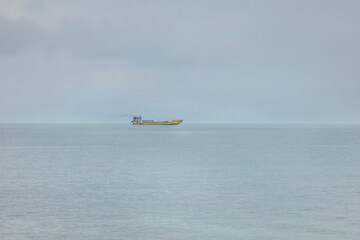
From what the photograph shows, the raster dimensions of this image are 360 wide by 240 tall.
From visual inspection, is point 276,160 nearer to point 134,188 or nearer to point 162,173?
point 162,173

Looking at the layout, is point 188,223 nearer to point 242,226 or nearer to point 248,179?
point 242,226

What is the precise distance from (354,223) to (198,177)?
2449 centimetres

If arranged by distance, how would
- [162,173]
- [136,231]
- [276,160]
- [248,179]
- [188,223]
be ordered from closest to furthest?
[136,231] → [188,223] → [248,179] → [162,173] → [276,160]

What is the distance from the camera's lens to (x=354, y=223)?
94.7ft

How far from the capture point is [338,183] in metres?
46.6

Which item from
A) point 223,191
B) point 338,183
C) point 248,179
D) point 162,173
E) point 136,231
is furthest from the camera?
point 162,173

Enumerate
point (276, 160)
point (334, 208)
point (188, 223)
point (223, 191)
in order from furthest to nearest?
1. point (276, 160)
2. point (223, 191)
3. point (334, 208)
4. point (188, 223)

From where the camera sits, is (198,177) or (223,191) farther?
(198,177)

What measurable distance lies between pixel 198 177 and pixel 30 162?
94.4 feet

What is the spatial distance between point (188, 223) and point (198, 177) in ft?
74.1

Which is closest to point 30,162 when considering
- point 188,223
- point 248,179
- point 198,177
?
point 198,177

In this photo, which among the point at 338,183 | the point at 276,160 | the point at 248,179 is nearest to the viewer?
the point at 338,183

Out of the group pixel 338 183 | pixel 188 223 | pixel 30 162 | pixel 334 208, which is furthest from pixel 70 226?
pixel 30 162

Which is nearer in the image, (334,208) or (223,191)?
(334,208)
